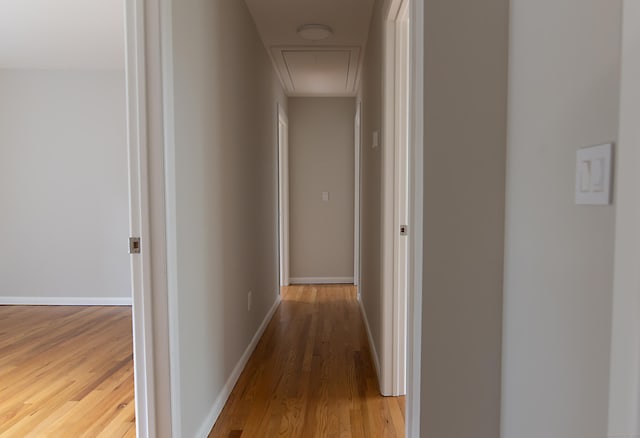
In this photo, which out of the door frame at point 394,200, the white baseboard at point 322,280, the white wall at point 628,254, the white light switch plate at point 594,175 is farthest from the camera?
the white baseboard at point 322,280

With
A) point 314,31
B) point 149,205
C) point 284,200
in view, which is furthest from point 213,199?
point 284,200

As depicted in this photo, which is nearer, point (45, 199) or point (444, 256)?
point (444, 256)

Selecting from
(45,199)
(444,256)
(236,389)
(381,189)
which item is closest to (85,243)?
(45,199)

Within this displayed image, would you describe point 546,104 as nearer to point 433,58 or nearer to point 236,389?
point 433,58

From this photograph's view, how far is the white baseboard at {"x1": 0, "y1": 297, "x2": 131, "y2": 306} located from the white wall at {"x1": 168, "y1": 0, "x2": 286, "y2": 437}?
6.19 ft

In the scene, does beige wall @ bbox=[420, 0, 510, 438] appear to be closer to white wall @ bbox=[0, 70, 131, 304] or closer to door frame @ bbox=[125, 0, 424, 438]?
door frame @ bbox=[125, 0, 424, 438]

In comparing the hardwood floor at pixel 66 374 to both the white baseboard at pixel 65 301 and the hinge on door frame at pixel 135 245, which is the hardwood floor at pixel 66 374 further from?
the hinge on door frame at pixel 135 245

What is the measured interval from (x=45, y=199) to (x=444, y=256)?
164 inches

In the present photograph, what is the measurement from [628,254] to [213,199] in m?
1.62

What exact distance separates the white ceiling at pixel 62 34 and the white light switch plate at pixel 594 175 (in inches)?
113

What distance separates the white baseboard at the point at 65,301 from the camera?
3.79 metres

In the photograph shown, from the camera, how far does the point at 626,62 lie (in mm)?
512

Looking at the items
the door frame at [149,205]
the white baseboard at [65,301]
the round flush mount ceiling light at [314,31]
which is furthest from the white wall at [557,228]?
the white baseboard at [65,301]

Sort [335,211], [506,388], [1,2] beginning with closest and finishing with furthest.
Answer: [506,388], [1,2], [335,211]
